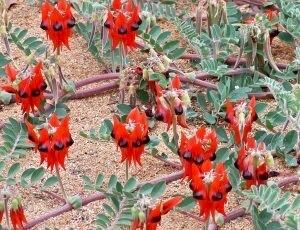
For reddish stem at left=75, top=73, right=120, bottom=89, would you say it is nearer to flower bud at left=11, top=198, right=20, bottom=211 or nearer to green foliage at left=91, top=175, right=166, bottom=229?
green foliage at left=91, top=175, right=166, bottom=229

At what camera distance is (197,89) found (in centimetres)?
305

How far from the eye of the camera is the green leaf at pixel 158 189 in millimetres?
2350

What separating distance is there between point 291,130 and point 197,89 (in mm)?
522

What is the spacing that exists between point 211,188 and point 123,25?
2.68 feet

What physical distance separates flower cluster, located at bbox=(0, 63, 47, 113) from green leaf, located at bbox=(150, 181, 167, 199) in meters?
0.48

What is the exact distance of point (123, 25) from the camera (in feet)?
9.00

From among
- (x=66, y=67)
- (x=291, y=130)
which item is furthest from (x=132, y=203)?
(x=66, y=67)

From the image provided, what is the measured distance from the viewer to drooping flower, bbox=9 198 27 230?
2.17 m

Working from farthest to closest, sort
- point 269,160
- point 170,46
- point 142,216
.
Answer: point 170,46, point 269,160, point 142,216

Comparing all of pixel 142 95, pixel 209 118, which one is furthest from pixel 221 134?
pixel 142 95

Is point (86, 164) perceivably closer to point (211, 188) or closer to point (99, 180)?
point (99, 180)

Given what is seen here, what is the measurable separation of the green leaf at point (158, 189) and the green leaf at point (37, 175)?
32 cm

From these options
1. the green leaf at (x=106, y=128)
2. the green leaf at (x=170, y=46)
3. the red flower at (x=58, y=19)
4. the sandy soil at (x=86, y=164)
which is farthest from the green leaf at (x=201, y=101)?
the red flower at (x=58, y=19)

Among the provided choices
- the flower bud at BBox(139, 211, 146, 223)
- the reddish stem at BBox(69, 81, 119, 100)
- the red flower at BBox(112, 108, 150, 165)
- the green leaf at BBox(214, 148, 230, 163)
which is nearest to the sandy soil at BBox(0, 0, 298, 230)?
the reddish stem at BBox(69, 81, 119, 100)
